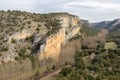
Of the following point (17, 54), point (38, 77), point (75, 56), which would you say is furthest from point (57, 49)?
point (38, 77)

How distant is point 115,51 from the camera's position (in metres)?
138

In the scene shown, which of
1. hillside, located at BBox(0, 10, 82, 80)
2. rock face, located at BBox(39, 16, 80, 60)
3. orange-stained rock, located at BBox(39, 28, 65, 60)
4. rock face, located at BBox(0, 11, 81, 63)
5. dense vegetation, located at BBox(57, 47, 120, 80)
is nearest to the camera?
dense vegetation, located at BBox(57, 47, 120, 80)

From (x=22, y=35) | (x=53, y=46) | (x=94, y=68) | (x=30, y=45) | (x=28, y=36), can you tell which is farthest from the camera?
(x=53, y=46)

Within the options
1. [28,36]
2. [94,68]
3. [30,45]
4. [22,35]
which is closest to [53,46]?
[30,45]

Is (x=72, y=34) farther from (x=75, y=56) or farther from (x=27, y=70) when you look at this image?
(x=27, y=70)

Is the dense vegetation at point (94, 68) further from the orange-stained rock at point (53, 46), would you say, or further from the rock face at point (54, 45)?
the rock face at point (54, 45)

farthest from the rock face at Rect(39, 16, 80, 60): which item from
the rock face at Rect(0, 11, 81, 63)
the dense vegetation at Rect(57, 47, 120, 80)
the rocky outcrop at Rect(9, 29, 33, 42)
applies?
the rocky outcrop at Rect(9, 29, 33, 42)

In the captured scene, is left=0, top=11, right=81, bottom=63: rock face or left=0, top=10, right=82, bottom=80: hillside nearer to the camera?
left=0, top=10, right=82, bottom=80: hillside

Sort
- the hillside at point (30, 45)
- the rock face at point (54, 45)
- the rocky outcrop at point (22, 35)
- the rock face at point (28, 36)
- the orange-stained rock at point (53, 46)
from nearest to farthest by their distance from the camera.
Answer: the hillside at point (30, 45) → the rock face at point (28, 36) → the rock face at point (54, 45) → the orange-stained rock at point (53, 46) → the rocky outcrop at point (22, 35)

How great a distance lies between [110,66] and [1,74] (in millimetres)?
38383

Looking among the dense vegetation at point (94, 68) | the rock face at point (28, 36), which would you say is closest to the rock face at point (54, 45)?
the rock face at point (28, 36)

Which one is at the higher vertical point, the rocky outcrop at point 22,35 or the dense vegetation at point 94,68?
the rocky outcrop at point 22,35

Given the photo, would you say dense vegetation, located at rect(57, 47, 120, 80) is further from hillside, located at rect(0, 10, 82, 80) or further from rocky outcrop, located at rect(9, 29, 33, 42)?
rocky outcrop, located at rect(9, 29, 33, 42)

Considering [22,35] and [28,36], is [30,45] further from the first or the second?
[28,36]
